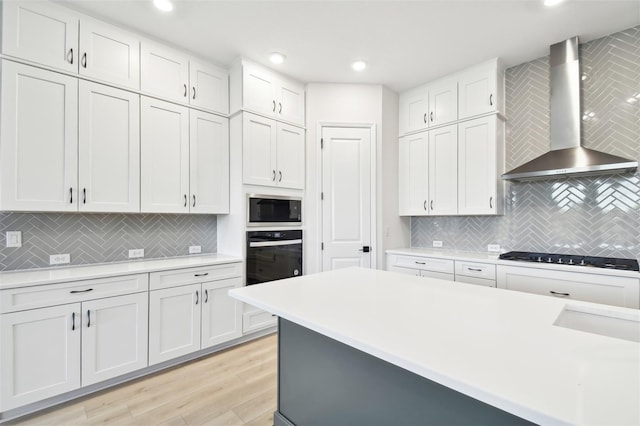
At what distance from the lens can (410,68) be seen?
3369mm

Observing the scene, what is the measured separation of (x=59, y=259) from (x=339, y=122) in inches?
119

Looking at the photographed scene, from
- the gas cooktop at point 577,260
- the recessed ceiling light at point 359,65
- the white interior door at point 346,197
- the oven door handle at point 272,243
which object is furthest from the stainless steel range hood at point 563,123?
the oven door handle at point 272,243

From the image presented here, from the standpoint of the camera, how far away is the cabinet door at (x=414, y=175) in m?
3.73

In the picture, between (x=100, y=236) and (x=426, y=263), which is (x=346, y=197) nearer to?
(x=426, y=263)

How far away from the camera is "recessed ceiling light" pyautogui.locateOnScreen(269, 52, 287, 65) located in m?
3.05

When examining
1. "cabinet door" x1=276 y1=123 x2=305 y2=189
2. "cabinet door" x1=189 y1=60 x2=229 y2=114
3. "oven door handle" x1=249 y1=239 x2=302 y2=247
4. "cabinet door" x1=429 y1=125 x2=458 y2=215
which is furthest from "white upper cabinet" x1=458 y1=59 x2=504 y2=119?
"cabinet door" x1=189 y1=60 x2=229 y2=114

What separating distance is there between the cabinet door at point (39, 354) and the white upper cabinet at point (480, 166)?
145 inches

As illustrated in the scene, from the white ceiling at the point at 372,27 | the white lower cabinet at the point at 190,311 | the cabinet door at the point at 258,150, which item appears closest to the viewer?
the white ceiling at the point at 372,27

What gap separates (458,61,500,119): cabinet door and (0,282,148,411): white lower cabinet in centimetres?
368

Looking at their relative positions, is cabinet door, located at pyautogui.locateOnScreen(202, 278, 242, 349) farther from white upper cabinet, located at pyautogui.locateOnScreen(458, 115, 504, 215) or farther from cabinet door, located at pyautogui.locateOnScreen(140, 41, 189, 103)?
white upper cabinet, located at pyautogui.locateOnScreen(458, 115, 504, 215)

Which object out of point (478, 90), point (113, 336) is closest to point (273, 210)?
point (113, 336)

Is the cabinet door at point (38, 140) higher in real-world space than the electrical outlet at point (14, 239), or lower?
higher

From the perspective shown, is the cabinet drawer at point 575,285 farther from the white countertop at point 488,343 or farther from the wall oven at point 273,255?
the wall oven at point 273,255

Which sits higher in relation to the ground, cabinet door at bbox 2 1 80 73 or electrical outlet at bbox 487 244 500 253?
cabinet door at bbox 2 1 80 73
